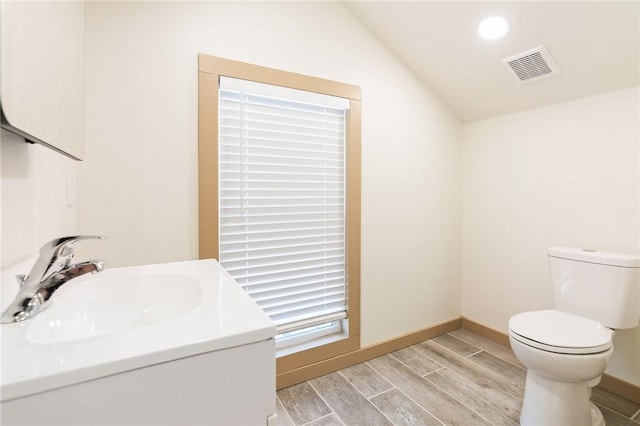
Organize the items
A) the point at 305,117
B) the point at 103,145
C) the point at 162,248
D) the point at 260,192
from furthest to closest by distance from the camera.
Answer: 1. the point at 305,117
2. the point at 260,192
3. the point at 162,248
4. the point at 103,145

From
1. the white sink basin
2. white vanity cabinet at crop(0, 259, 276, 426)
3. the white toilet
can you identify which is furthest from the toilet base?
the white sink basin

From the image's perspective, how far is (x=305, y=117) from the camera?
1.91 metres

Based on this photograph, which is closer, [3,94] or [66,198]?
[3,94]

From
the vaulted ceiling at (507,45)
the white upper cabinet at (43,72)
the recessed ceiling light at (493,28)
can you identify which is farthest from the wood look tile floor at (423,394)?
the recessed ceiling light at (493,28)

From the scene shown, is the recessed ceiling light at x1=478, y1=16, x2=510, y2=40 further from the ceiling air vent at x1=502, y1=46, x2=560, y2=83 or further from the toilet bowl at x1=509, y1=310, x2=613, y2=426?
the toilet bowl at x1=509, y1=310, x2=613, y2=426

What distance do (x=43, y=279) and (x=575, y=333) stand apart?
1.97 meters

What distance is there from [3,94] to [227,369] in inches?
25.9

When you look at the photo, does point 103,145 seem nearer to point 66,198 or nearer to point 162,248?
point 66,198

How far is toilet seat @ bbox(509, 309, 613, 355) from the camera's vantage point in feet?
4.28

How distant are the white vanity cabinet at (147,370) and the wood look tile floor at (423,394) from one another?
1170 millimetres

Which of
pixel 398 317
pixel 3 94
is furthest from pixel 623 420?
pixel 3 94

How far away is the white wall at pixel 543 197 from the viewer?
5.65ft

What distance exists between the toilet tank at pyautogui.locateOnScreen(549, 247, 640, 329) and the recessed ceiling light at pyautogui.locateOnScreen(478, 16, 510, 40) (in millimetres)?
1277

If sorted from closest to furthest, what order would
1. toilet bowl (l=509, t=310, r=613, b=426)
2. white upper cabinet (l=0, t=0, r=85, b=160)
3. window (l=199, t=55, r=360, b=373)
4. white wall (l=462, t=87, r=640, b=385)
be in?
white upper cabinet (l=0, t=0, r=85, b=160) < toilet bowl (l=509, t=310, r=613, b=426) < window (l=199, t=55, r=360, b=373) < white wall (l=462, t=87, r=640, b=385)
